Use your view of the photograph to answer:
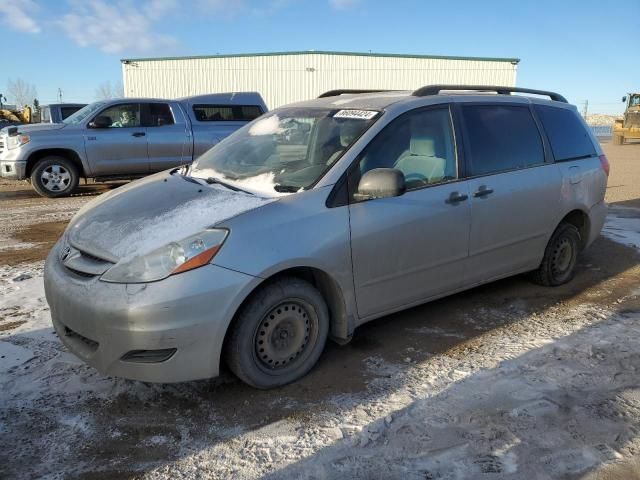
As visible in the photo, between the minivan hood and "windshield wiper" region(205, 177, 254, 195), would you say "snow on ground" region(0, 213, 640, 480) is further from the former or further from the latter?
"windshield wiper" region(205, 177, 254, 195)

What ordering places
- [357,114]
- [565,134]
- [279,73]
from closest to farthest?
[357,114] < [565,134] < [279,73]

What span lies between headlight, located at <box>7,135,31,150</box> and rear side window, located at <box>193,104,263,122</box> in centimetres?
308

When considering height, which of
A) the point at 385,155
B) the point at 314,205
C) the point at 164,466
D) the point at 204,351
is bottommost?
the point at 164,466

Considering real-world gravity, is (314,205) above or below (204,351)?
above

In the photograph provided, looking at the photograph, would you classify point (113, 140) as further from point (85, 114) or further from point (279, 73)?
point (279, 73)

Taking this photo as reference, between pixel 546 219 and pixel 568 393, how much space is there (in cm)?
182

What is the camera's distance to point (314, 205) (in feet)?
10.5

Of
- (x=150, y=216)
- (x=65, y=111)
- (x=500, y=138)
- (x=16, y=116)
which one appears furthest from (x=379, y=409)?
(x=16, y=116)

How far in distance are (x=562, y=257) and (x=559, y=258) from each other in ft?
0.18


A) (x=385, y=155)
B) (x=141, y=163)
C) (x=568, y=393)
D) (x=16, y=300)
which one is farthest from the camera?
(x=141, y=163)

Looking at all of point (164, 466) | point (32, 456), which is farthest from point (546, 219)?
point (32, 456)

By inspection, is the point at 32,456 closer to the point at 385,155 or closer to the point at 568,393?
the point at 385,155

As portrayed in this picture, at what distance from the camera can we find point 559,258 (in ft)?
16.2

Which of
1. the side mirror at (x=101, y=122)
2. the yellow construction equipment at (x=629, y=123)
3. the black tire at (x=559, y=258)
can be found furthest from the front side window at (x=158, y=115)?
the yellow construction equipment at (x=629, y=123)
